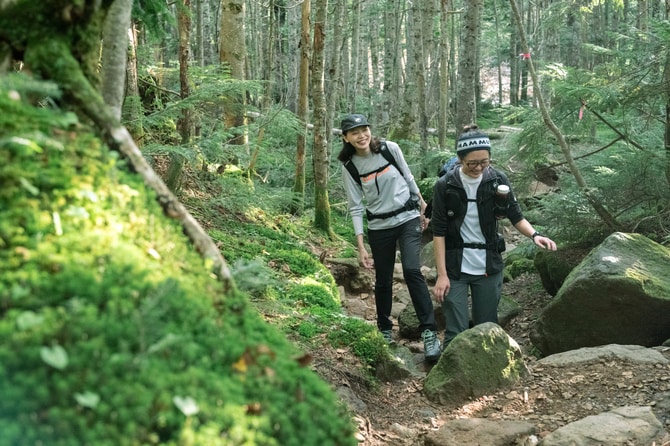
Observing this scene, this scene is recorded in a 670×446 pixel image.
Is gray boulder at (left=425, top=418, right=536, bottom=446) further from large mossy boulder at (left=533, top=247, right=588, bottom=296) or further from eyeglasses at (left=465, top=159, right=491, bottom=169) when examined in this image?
large mossy boulder at (left=533, top=247, right=588, bottom=296)

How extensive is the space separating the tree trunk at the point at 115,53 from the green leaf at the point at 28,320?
122 centimetres

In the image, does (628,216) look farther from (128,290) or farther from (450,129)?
(450,129)

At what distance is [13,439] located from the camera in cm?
130

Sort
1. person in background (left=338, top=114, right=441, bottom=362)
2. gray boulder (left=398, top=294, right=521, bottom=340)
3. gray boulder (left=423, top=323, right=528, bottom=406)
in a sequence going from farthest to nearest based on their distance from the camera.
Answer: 1. gray boulder (left=398, top=294, right=521, bottom=340)
2. person in background (left=338, top=114, right=441, bottom=362)
3. gray boulder (left=423, top=323, right=528, bottom=406)

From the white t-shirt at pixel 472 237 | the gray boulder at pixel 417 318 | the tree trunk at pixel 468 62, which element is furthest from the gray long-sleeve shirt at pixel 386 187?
the tree trunk at pixel 468 62

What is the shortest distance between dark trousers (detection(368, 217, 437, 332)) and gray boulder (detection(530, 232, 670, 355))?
4.16ft

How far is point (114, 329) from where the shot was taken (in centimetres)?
156

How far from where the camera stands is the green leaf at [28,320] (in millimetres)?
1472

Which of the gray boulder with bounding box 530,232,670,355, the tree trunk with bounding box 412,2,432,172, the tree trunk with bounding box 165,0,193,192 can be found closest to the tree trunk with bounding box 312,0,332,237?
the tree trunk with bounding box 165,0,193,192

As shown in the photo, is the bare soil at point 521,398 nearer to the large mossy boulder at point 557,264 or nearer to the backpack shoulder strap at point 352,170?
the backpack shoulder strap at point 352,170

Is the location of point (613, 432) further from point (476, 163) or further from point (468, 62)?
point (468, 62)

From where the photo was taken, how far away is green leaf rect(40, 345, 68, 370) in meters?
1.41

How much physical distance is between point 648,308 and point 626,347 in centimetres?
71

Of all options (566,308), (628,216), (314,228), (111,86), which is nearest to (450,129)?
(314,228)
